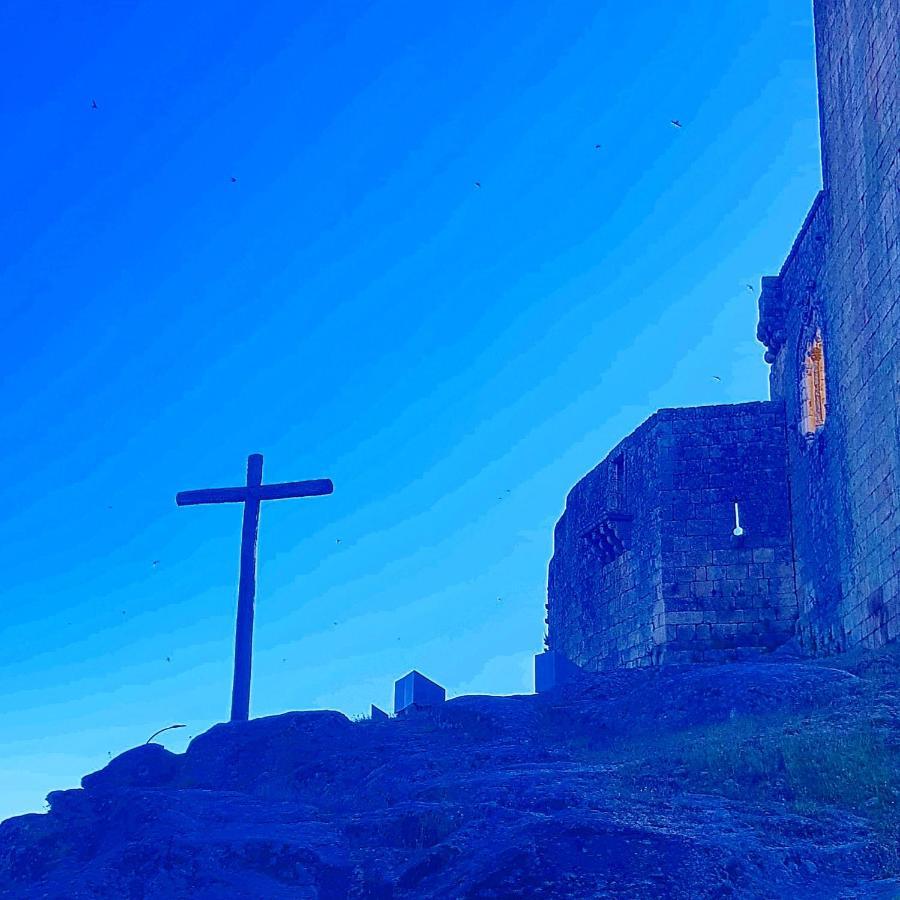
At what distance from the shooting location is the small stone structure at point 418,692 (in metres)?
16.2

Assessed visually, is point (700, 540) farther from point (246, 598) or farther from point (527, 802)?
point (527, 802)

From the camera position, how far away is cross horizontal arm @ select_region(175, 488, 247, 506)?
61.8ft

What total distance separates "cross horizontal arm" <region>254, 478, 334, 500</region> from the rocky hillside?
4.42m

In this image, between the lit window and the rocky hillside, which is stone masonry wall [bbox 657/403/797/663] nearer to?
the lit window

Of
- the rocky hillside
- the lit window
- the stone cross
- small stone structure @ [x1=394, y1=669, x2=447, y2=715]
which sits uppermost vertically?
the lit window

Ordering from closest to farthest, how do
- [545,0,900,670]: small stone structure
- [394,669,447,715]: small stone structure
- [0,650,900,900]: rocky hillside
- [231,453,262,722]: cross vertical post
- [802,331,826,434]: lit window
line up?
1. [0,650,900,900]: rocky hillside
2. [545,0,900,670]: small stone structure
3. [394,669,447,715]: small stone structure
4. [231,453,262,722]: cross vertical post
5. [802,331,826,434]: lit window

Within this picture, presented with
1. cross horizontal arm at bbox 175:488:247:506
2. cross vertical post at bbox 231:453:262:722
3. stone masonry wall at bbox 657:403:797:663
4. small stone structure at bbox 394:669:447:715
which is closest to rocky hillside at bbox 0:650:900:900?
small stone structure at bbox 394:669:447:715

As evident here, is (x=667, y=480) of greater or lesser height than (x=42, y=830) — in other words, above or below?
above

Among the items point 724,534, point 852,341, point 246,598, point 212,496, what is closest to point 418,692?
point 246,598

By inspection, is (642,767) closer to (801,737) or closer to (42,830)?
(801,737)

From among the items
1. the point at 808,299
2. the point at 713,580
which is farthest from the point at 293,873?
the point at 808,299

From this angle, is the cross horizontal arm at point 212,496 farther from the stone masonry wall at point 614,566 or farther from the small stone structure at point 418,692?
the stone masonry wall at point 614,566

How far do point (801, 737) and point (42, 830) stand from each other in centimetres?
731

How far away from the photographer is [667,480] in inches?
790
